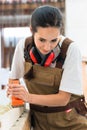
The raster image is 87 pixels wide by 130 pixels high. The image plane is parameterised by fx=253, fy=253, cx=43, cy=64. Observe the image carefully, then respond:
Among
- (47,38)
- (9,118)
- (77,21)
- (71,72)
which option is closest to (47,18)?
(47,38)

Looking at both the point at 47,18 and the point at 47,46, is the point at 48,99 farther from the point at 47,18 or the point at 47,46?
the point at 47,18

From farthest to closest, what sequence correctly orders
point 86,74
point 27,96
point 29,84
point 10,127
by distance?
point 86,74 → point 29,84 → point 27,96 → point 10,127

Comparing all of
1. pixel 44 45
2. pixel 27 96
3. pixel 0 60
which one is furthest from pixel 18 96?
pixel 0 60

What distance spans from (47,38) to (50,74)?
0.68ft

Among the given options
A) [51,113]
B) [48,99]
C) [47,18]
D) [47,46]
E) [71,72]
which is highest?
[47,18]

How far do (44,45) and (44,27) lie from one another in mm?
80

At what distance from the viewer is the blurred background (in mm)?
2766

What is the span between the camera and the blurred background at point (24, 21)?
9.07ft

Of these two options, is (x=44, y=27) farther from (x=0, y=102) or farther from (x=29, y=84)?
(x=0, y=102)

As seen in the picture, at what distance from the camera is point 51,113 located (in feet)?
4.03

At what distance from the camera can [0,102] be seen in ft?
4.30

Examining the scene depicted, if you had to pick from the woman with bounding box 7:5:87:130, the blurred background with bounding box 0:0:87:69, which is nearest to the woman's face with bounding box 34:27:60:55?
the woman with bounding box 7:5:87:130

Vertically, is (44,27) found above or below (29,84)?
above

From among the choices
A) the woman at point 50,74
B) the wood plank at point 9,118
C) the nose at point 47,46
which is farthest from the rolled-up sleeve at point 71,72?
the wood plank at point 9,118
